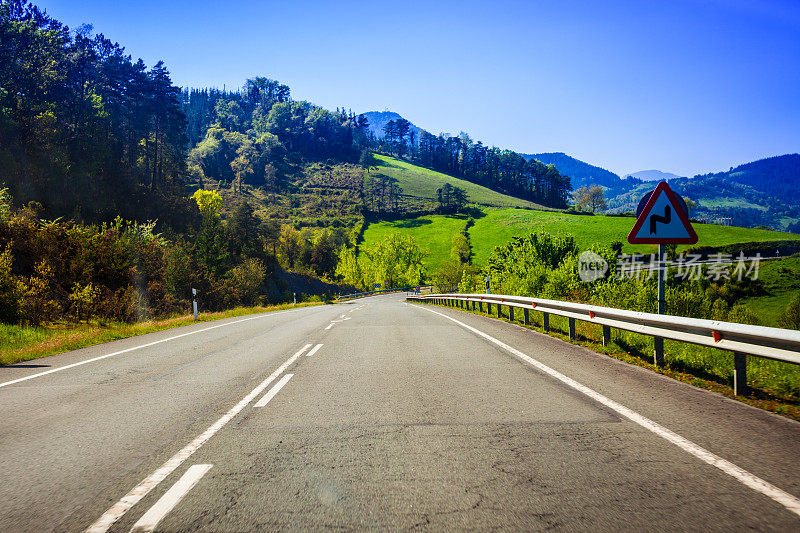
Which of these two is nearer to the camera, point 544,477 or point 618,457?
point 544,477

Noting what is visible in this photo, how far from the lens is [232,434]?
14.1 feet

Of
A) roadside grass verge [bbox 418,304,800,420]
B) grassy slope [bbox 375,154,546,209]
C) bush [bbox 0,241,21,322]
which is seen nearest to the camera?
roadside grass verge [bbox 418,304,800,420]

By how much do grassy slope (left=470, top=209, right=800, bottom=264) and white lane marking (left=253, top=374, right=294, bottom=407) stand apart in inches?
3051

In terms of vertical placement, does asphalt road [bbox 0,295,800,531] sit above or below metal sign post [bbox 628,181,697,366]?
below

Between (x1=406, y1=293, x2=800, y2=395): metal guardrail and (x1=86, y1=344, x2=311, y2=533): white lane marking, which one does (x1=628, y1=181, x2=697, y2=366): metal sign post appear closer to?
(x1=406, y1=293, x2=800, y2=395): metal guardrail

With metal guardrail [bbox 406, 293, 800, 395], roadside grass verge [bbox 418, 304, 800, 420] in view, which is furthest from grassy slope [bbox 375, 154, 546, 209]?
metal guardrail [bbox 406, 293, 800, 395]

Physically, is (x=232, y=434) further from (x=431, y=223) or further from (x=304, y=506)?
(x=431, y=223)

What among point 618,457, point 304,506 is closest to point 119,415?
point 304,506

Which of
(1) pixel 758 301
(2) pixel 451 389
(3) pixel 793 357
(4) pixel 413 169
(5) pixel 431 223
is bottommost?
(1) pixel 758 301

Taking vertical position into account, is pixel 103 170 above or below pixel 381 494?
above

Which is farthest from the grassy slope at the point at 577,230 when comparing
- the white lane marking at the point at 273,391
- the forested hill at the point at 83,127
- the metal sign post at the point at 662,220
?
the white lane marking at the point at 273,391

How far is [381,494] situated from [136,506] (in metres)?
1.52

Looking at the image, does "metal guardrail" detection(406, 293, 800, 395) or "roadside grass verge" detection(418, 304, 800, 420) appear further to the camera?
"roadside grass verge" detection(418, 304, 800, 420)

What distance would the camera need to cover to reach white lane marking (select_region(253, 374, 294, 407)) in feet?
17.9
